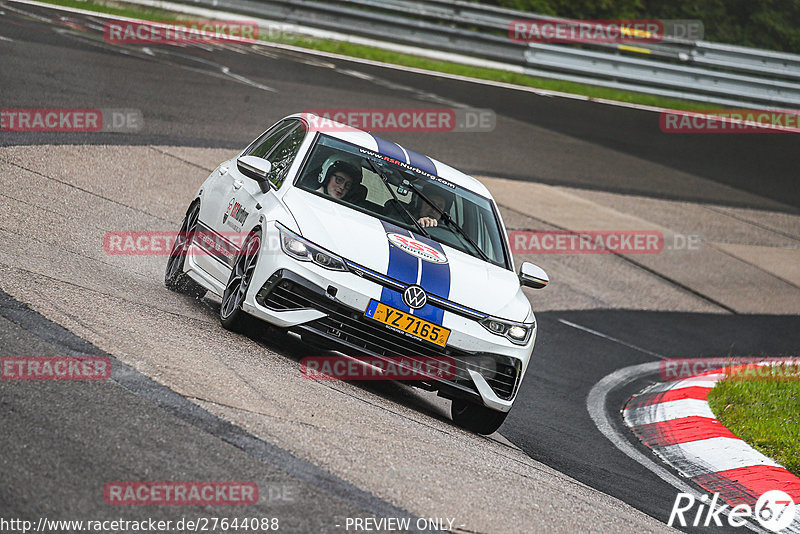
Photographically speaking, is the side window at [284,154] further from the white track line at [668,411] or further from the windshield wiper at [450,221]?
the white track line at [668,411]

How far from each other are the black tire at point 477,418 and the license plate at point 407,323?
65 centimetres

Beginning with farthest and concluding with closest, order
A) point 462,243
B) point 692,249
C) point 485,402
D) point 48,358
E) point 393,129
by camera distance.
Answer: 1. point 393,129
2. point 692,249
3. point 462,243
4. point 485,402
5. point 48,358

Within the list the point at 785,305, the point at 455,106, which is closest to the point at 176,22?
the point at 455,106

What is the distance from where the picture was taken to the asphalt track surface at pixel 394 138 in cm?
448

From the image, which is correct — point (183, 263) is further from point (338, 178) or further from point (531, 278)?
point (531, 278)

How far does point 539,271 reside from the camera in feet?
25.6

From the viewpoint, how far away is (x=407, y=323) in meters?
6.54

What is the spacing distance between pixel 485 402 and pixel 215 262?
230 centimetres

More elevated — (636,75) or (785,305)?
(636,75)

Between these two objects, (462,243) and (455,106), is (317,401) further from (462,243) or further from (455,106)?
(455,106)

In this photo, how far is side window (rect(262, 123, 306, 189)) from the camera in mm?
7605

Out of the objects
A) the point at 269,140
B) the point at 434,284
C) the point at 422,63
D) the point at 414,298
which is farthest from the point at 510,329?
the point at 422,63

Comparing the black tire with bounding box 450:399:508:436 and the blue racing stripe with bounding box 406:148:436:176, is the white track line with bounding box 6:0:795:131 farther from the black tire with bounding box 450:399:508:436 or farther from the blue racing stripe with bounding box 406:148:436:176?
the black tire with bounding box 450:399:508:436

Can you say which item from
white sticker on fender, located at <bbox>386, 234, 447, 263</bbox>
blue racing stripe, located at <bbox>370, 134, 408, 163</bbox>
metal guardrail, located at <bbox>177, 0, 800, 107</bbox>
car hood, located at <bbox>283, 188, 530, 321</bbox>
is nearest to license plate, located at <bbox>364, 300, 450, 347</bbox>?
car hood, located at <bbox>283, 188, 530, 321</bbox>
